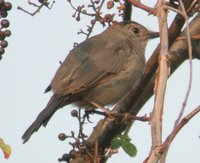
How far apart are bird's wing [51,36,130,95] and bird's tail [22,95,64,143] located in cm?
10

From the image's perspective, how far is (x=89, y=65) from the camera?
229 inches

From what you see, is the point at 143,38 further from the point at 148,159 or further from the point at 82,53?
the point at 148,159

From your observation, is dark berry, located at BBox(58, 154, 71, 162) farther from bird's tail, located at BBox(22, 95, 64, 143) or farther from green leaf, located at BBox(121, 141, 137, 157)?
green leaf, located at BBox(121, 141, 137, 157)

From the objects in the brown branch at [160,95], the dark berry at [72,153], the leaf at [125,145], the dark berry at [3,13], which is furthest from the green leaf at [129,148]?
the dark berry at [3,13]

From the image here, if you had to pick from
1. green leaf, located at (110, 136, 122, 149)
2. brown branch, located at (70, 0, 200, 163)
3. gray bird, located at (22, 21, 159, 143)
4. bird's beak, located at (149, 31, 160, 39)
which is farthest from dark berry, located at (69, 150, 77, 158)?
bird's beak, located at (149, 31, 160, 39)

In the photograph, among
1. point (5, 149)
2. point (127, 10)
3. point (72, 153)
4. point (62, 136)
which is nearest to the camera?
point (5, 149)

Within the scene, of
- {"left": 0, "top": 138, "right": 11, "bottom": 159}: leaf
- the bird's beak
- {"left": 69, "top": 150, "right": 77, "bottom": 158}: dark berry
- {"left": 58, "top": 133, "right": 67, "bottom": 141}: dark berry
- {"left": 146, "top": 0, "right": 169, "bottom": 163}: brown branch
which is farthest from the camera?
the bird's beak

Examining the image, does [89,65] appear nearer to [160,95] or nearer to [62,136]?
[62,136]

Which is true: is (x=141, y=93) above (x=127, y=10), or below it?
below

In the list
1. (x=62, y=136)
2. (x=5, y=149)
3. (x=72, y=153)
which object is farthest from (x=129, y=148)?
(x=5, y=149)

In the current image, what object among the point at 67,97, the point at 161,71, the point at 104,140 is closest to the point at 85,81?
the point at 67,97

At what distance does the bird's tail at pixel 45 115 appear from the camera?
16.4 ft

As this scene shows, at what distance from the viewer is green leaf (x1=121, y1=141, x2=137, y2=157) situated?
12.9 feet

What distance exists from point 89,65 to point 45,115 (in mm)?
800
